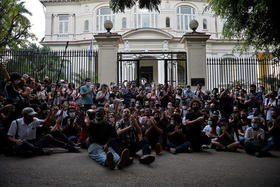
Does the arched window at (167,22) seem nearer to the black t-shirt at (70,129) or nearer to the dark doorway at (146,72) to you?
the dark doorway at (146,72)

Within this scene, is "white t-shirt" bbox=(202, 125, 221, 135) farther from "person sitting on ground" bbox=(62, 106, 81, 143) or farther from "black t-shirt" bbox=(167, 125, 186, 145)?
"person sitting on ground" bbox=(62, 106, 81, 143)

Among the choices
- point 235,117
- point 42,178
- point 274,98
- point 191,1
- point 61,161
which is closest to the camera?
point 42,178

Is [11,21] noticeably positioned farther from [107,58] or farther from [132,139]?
[132,139]

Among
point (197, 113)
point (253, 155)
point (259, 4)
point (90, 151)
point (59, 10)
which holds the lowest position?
point (253, 155)

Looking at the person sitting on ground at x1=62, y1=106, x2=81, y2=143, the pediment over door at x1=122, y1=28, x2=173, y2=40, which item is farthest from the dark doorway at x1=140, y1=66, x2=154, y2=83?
the person sitting on ground at x1=62, y1=106, x2=81, y2=143

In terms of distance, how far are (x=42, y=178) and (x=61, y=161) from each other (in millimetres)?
1214

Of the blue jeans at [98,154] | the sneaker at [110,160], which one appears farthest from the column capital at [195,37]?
the sneaker at [110,160]

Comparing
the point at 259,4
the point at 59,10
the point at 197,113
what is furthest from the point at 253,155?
the point at 59,10

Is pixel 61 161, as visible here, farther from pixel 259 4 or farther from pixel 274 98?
pixel 274 98

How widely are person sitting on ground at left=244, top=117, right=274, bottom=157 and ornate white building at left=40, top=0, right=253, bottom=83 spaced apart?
17385 millimetres

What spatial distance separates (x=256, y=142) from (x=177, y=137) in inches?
89.8

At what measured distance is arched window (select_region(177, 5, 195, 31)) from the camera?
25.9 metres

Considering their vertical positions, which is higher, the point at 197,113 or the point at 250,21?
the point at 250,21

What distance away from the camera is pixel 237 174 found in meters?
4.31
